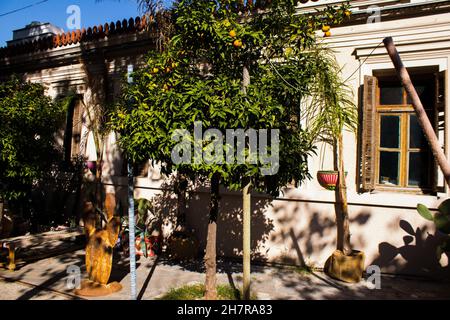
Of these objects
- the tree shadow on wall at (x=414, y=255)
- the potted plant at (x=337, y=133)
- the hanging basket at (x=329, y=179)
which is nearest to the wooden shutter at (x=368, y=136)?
the potted plant at (x=337, y=133)

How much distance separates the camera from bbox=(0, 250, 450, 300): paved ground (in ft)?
15.8

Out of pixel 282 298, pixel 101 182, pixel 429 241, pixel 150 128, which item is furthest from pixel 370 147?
pixel 101 182

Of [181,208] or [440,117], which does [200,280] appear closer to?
[181,208]

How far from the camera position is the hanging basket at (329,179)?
5.62 metres

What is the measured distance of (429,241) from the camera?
17.9ft

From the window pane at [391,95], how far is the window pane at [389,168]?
97cm

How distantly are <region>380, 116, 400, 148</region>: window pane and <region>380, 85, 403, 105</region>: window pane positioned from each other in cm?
31

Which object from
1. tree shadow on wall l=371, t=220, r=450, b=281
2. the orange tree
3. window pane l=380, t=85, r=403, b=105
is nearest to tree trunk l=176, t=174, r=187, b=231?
the orange tree

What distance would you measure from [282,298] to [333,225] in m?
1.90

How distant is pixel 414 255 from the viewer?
18.2ft

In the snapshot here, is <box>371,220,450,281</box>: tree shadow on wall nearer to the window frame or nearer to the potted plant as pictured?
the potted plant

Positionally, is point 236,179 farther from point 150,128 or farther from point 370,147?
point 370,147

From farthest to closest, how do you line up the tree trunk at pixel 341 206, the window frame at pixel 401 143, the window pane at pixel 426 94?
the window frame at pixel 401 143 < the window pane at pixel 426 94 < the tree trunk at pixel 341 206

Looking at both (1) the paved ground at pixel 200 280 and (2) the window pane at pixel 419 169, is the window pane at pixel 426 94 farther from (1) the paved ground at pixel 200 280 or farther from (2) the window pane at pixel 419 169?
(1) the paved ground at pixel 200 280
